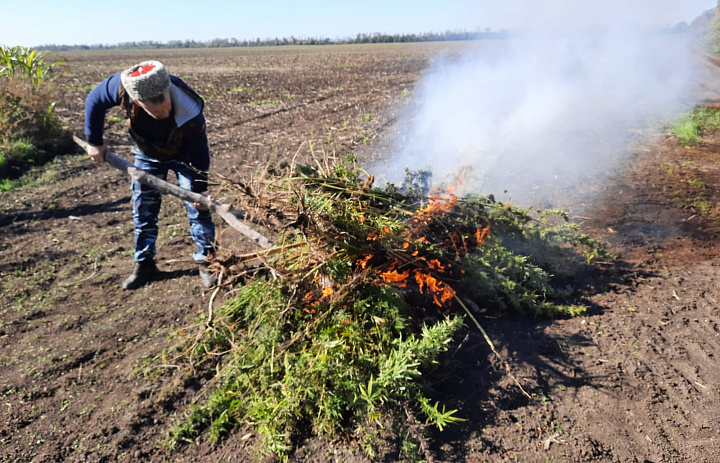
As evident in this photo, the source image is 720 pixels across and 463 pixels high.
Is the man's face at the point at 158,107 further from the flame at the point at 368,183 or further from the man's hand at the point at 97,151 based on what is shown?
the flame at the point at 368,183

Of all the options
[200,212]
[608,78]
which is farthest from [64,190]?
[608,78]

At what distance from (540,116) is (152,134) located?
9.24 meters

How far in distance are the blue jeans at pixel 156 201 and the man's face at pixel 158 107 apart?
0.48 meters

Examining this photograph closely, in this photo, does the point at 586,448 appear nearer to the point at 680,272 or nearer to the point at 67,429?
the point at 680,272

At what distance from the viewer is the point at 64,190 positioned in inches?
253

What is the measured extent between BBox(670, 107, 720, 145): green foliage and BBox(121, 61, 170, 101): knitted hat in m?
9.31

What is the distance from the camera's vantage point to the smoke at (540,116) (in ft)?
21.3

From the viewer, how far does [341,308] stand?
2863 mm

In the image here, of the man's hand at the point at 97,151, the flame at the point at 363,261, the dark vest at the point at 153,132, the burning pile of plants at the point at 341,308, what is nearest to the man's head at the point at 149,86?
the dark vest at the point at 153,132

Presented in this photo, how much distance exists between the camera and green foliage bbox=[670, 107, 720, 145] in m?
8.42

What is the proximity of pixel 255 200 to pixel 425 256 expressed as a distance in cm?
136

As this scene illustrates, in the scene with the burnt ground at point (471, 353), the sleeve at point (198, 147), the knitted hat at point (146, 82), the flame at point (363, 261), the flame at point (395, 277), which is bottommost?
the burnt ground at point (471, 353)

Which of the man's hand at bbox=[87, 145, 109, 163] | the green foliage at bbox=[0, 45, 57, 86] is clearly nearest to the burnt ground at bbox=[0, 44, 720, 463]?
the man's hand at bbox=[87, 145, 109, 163]

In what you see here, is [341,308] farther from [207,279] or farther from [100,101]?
[100,101]
